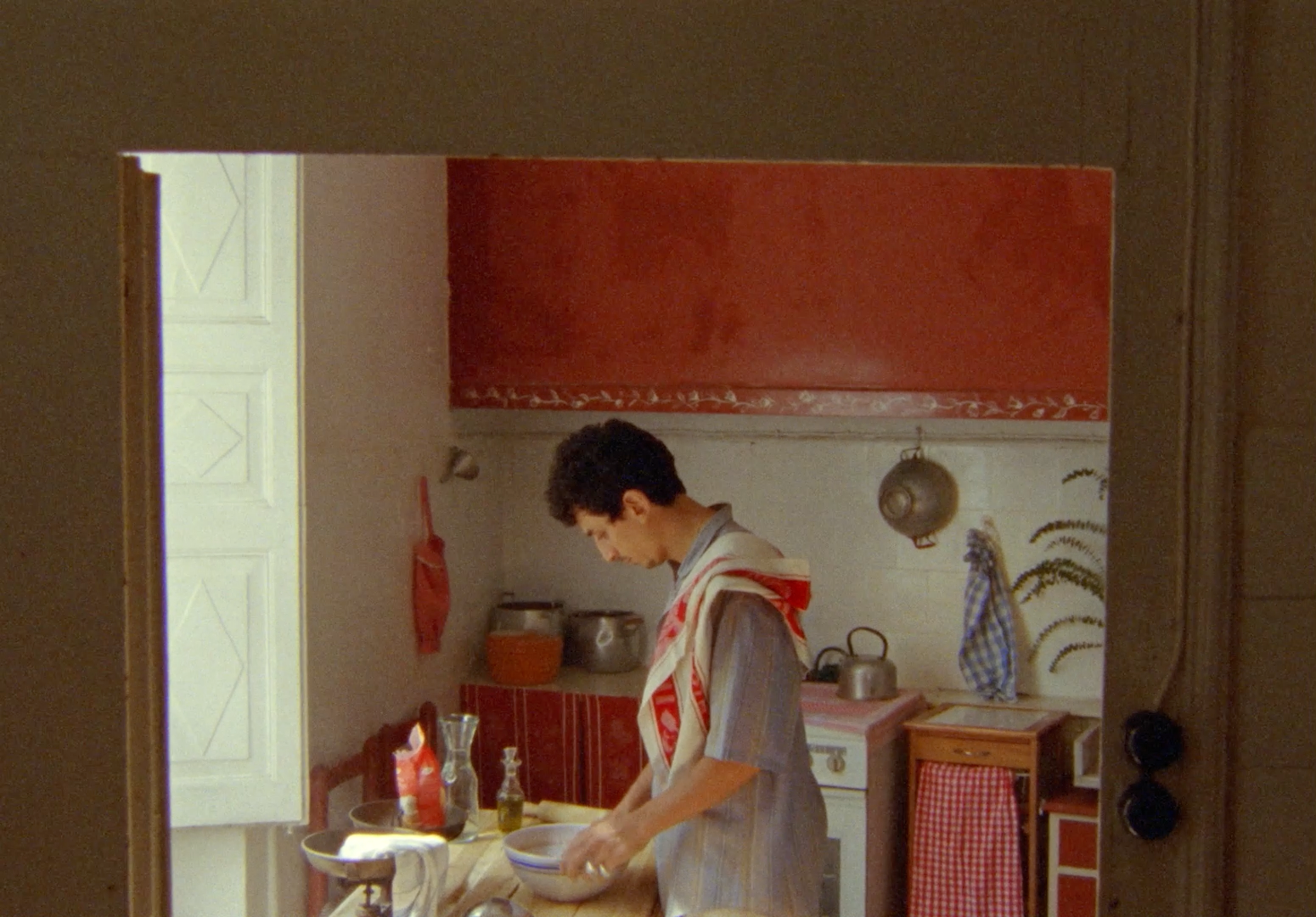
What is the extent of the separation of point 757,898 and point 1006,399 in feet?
8.23

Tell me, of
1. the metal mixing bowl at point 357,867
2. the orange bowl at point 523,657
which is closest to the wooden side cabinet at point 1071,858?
the orange bowl at point 523,657

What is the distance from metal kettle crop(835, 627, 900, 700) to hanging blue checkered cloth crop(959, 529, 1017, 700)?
0.34 m

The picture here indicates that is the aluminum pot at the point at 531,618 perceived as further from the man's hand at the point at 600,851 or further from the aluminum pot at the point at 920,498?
the man's hand at the point at 600,851

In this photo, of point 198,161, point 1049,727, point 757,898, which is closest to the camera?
point 757,898

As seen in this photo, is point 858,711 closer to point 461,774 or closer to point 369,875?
point 461,774

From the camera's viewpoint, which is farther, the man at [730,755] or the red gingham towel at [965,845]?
the red gingham towel at [965,845]

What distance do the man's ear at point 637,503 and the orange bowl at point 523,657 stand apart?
7.49ft

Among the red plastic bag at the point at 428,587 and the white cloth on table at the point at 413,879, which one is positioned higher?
the red plastic bag at the point at 428,587

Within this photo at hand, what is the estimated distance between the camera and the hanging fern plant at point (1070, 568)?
4.82 metres

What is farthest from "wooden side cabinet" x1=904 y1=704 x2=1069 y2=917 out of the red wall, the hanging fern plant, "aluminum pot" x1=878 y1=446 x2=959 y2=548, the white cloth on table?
the white cloth on table

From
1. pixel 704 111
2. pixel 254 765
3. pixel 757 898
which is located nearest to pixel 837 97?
pixel 704 111

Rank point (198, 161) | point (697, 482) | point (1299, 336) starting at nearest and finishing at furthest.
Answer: point (1299, 336) < point (198, 161) < point (697, 482)

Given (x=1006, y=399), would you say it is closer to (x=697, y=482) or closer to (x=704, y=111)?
(x=697, y=482)

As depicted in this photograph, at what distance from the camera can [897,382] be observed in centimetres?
460
